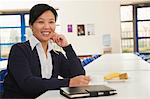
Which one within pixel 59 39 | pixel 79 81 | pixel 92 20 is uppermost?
pixel 92 20

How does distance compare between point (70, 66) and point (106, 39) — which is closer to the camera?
point (70, 66)

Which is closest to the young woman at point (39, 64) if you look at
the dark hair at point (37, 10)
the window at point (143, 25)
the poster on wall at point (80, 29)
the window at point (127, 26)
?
the dark hair at point (37, 10)

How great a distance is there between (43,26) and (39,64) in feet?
0.91

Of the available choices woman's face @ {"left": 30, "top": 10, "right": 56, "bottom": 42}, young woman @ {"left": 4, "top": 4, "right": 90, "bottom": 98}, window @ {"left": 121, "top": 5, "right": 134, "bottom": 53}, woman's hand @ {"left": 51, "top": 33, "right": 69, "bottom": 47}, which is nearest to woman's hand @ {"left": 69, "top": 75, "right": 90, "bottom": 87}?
young woman @ {"left": 4, "top": 4, "right": 90, "bottom": 98}

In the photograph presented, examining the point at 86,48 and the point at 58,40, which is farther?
the point at 86,48

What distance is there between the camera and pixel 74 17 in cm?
818

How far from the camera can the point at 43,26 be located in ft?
6.70

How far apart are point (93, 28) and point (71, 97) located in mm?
6713

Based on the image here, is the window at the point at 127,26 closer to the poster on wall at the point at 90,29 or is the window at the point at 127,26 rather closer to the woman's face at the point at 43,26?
the poster on wall at the point at 90,29

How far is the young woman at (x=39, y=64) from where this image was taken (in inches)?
69.4

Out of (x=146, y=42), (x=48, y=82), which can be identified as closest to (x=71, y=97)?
(x=48, y=82)

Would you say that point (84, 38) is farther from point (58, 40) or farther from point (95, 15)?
Result: point (58, 40)

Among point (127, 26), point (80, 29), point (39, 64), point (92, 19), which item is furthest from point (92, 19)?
point (39, 64)

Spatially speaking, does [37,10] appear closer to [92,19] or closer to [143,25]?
[92,19]
